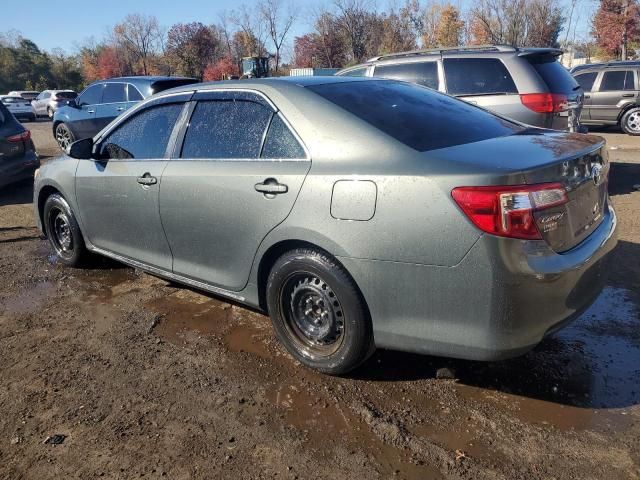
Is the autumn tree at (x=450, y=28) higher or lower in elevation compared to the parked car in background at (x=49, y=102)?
higher

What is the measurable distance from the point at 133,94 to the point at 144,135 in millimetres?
7419

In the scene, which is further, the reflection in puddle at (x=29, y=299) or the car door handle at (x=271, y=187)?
the reflection in puddle at (x=29, y=299)

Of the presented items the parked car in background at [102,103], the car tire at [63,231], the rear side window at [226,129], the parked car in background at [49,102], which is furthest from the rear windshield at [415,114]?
the parked car in background at [49,102]

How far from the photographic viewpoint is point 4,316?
13.6ft

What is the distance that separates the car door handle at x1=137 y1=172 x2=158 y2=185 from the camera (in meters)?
3.86

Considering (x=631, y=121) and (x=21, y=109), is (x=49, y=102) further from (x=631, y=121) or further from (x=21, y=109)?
(x=631, y=121)

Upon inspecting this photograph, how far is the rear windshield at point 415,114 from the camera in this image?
9.68 ft

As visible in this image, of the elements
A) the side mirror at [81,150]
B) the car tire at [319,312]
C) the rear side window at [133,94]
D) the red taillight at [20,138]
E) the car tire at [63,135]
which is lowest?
the car tire at [319,312]

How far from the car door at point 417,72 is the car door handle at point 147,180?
451 centimetres

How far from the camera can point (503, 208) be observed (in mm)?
2393

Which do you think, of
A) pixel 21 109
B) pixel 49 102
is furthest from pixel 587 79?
pixel 49 102

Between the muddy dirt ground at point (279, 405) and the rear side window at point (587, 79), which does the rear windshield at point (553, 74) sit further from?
the rear side window at point (587, 79)

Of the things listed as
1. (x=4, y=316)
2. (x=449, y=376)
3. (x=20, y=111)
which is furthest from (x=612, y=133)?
(x=20, y=111)

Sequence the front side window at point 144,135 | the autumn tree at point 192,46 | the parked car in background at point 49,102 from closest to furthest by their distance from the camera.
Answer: the front side window at point 144,135
the parked car in background at point 49,102
the autumn tree at point 192,46
